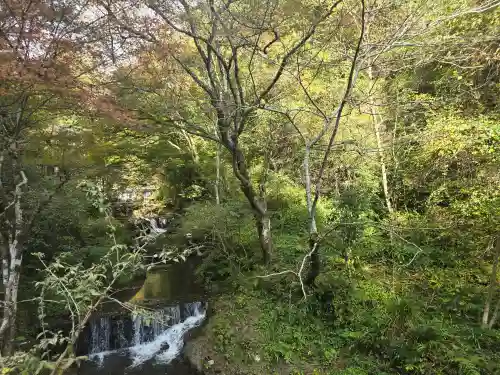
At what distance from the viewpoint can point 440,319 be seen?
5766 mm

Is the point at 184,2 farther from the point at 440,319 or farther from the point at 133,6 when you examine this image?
the point at 440,319

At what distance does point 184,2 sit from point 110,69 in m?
1.85

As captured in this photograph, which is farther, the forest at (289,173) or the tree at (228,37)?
the tree at (228,37)

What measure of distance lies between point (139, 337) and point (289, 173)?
6.42 m

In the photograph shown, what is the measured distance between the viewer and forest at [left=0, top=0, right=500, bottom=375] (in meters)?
4.70

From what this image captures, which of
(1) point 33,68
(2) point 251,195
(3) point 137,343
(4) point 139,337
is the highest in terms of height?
(1) point 33,68

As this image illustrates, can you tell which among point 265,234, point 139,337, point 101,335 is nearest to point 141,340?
point 139,337

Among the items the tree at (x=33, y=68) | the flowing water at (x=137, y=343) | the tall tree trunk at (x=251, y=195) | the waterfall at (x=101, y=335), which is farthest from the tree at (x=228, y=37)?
the waterfall at (x=101, y=335)

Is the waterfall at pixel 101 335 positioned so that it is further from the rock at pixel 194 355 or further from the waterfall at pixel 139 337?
the rock at pixel 194 355

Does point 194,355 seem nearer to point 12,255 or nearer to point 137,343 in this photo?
point 137,343

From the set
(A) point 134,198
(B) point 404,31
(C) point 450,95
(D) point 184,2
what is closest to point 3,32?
(D) point 184,2

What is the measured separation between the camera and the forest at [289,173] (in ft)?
15.4

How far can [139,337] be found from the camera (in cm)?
809

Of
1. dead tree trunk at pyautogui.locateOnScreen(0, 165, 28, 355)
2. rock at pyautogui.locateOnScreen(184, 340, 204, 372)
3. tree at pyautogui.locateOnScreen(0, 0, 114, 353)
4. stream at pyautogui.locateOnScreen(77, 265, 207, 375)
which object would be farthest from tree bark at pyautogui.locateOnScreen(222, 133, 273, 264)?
dead tree trunk at pyautogui.locateOnScreen(0, 165, 28, 355)
